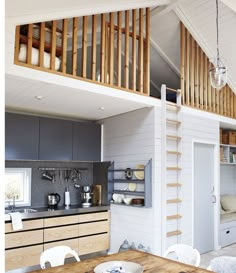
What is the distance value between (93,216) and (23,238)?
122cm

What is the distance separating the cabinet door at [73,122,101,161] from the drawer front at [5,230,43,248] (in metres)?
1.40

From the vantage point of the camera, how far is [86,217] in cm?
Result: 485

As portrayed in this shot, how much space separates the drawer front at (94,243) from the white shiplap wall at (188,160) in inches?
52.5

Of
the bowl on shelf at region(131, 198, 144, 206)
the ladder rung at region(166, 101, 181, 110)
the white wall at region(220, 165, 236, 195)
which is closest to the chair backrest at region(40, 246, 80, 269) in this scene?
the bowl on shelf at region(131, 198, 144, 206)

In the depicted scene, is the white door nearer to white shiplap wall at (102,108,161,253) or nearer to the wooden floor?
the wooden floor

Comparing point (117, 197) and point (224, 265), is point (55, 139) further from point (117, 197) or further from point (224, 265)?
point (224, 265)

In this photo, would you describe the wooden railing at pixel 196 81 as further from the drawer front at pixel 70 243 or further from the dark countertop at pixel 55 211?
the drawer front at pixel 70 243

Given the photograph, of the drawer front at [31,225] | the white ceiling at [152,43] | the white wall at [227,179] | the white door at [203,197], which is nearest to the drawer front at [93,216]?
the drawer front at [31,225]

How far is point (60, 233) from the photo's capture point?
4531 millimetres

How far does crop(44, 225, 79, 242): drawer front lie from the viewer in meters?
4.41

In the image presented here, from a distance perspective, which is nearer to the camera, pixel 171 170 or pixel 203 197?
pixel 171 170

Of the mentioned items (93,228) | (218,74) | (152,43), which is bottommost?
(93,228)

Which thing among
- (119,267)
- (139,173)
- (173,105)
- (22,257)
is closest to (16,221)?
(22,257)

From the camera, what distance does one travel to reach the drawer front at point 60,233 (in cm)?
441
